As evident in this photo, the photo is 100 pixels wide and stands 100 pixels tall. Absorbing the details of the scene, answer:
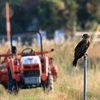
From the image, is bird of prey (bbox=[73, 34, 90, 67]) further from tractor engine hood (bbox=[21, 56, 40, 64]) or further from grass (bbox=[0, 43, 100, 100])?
tractor engine hood (bbox=[21, 56, 40, 64])

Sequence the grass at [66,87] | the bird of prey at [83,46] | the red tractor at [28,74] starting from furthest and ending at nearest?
the red tractor at [28,74] → the grass at [66,87] → the bird of prey at [83,46]

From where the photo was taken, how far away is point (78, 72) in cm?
1029

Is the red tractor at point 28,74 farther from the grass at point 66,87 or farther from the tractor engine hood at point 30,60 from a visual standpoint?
the grass at point 66,87

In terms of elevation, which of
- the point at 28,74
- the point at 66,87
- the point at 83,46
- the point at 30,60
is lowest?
the point at 66,87

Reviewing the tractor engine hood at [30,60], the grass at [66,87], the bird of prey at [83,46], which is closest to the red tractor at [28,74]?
the tractor engine hood at [30,60]

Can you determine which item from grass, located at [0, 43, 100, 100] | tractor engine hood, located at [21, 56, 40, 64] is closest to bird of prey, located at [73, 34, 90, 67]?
grass, located at [0, 43, 100, 100]

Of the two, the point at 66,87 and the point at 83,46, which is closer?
the point at 83,46

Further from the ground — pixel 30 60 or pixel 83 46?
pixel 83 46

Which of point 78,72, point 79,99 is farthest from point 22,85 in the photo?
point 78,72

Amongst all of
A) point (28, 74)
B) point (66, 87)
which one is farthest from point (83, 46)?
point (28, 74)

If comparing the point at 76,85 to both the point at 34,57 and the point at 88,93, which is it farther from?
the point at 34,57

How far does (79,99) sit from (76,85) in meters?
1.50

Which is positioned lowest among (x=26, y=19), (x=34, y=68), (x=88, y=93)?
(x=88, y=93)

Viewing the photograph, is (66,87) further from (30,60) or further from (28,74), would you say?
(30,60)
